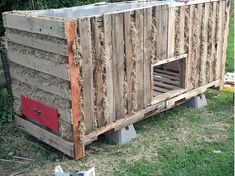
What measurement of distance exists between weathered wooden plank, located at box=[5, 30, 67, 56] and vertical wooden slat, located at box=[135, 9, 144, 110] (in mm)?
944

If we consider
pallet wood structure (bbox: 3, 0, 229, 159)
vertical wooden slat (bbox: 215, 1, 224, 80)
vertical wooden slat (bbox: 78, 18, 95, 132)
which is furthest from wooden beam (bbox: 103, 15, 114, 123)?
vertical wooden slat (bbox: 215, 1, 224, 80)

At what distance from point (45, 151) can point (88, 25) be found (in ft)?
4.74

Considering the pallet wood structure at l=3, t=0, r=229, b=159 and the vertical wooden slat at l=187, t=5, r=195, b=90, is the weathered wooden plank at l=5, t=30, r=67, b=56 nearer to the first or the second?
the pallet wood structure at l=3, t=0, r=229, b=159

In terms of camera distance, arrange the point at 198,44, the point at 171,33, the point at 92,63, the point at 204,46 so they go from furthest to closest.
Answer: the point at 204,46 → the point at 198,44 → the point at 171,33 → the point at 92,63

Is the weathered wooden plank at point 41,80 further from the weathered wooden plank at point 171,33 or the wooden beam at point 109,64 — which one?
the weathered wooden plank at point 171,33

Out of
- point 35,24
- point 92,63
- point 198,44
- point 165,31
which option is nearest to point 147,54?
point 165,31

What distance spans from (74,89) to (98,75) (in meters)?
0.34

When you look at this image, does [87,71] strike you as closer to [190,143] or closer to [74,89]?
[74,89]

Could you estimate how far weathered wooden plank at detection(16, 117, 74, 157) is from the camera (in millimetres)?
3773

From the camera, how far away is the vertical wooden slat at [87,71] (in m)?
3.49

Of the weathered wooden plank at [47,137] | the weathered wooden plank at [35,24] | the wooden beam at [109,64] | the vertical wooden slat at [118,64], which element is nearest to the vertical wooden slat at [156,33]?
the vertical wooden slat at [118,64]

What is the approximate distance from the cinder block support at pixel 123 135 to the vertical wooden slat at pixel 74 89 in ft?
1.64

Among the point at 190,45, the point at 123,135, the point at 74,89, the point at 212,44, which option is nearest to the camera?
the point at 74,89

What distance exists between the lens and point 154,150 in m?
4.07
